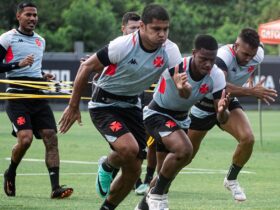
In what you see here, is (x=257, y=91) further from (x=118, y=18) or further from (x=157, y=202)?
(x=118, y=18)

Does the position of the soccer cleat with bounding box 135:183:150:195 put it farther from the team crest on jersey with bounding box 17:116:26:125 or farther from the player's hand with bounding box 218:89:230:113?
the player's hand with bounding box 218:89:230:113

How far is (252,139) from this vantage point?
13570mm

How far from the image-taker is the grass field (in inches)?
500

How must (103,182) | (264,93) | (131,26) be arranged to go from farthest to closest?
(131,26) → (264,93) → (103,182)

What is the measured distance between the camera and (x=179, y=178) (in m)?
17.1

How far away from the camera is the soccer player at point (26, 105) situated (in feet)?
45.5

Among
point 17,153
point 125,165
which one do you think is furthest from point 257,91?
point 17,153

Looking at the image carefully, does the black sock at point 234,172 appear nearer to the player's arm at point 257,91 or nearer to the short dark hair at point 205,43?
the player's arm at point 257,91

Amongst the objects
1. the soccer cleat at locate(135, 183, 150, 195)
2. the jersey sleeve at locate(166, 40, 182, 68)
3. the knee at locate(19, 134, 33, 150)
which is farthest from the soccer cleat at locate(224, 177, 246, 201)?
the jersey sleeve at locate(166, 40, 182, 68)

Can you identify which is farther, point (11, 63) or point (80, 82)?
point (11, 63)

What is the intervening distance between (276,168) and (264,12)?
49207 mm

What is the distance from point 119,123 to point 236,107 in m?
3.19

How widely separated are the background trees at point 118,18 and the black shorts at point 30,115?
137ft


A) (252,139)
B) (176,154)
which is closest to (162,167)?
(176,154)
